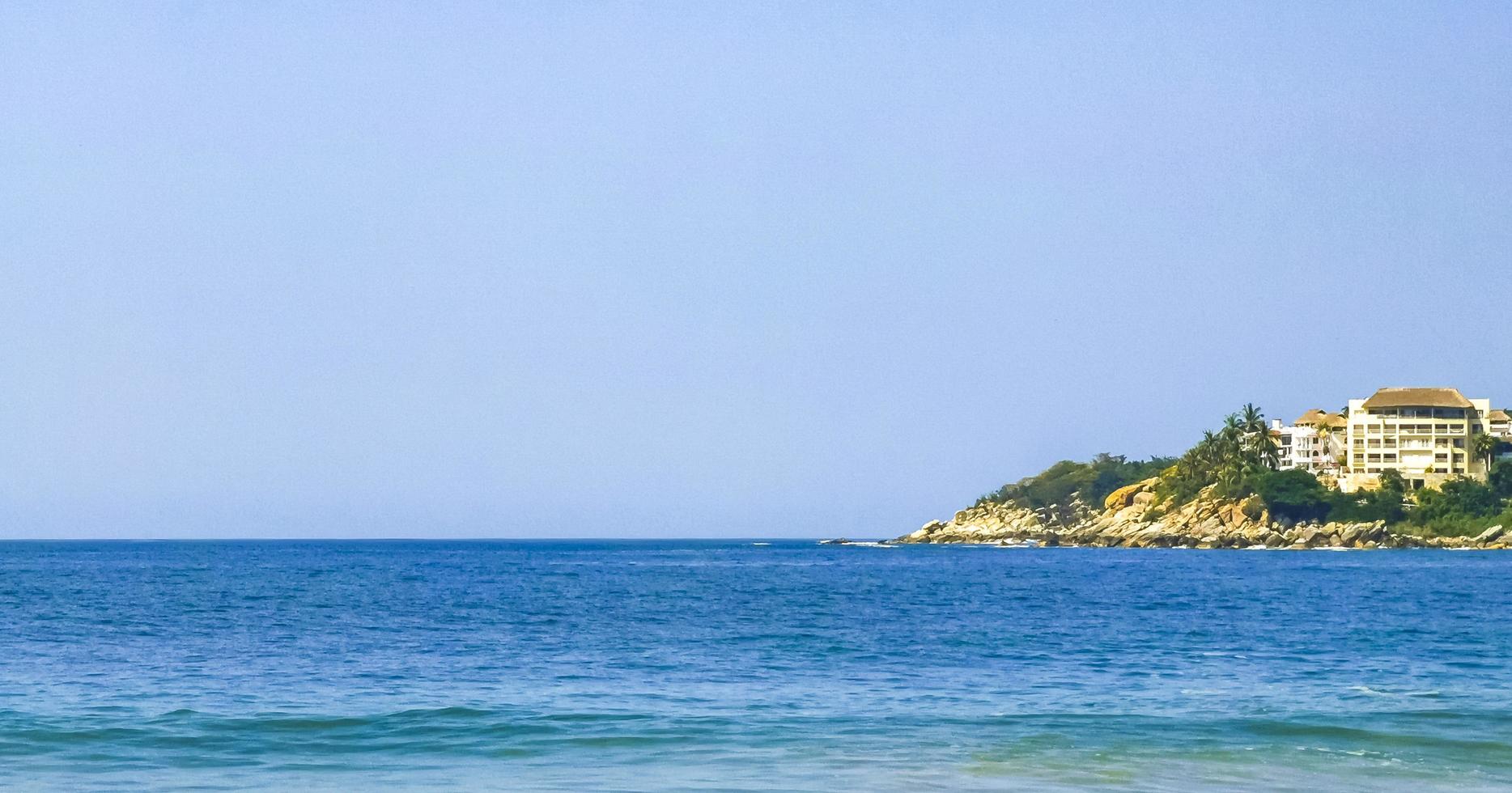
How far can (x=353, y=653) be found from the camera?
39219 mm

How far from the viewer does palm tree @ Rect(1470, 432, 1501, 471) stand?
181 m

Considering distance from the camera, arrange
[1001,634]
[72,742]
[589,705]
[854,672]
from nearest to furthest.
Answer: [72,742] → [589,705] → [854,672] → [1001,634]

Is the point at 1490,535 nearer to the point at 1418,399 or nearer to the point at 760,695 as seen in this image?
the point at 1418,399

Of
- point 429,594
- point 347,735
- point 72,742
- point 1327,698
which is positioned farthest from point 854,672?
point 429,594

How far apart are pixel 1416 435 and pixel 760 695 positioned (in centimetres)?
17784

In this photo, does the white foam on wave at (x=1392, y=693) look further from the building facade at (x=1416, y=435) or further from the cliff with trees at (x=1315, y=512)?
the building facade at (x=1416, y=435)

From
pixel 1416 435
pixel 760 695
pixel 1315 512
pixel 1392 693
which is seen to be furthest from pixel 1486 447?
pixel 760 695

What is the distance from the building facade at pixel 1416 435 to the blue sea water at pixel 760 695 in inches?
5160

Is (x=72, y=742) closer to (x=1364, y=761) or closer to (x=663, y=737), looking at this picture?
(x=663, y=737)

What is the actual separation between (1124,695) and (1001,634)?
15.6m

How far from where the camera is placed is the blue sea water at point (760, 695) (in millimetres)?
21453

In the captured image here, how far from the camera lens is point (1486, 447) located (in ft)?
595

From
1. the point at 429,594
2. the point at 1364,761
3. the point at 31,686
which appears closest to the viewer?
the point at 1364,761

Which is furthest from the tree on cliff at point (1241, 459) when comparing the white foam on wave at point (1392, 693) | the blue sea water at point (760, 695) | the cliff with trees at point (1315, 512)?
the white foam on wave at point (1392, 693)
